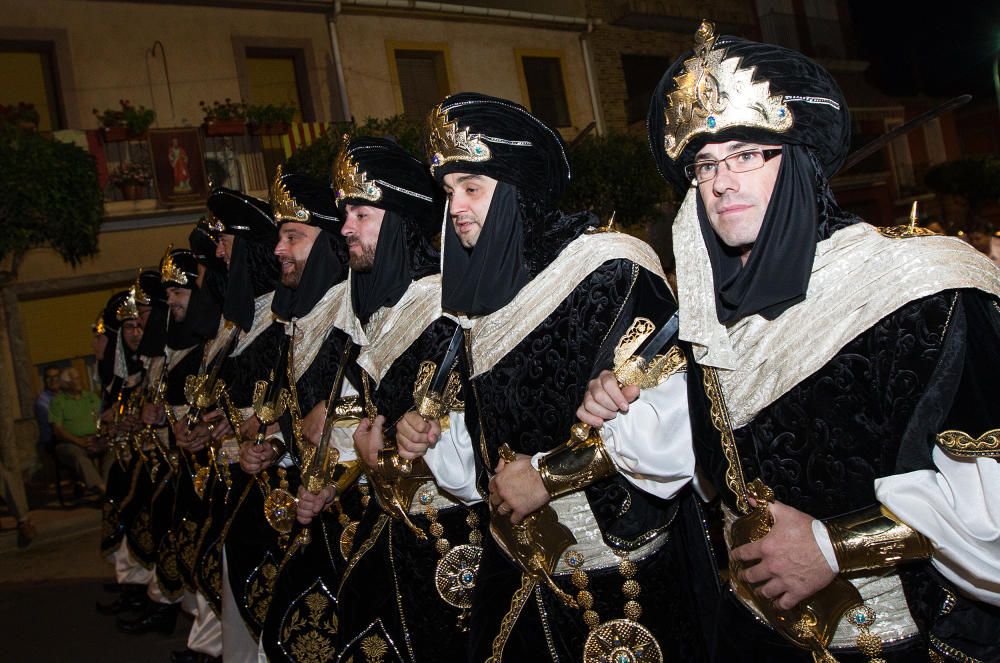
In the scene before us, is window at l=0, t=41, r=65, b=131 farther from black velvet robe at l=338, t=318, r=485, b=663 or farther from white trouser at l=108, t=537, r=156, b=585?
black velvet robe at l=338, t=318, r=485, b=663

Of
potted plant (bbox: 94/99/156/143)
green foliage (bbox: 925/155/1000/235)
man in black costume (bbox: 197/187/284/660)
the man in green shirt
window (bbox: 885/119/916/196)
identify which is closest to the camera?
man in black costume (bbox: 197/187/284/660)

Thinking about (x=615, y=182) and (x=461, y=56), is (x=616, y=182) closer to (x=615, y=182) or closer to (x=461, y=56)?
(x=615, y=182)

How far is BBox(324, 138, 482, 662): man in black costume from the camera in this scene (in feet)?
10.9

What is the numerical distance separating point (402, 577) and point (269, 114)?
15455 mm

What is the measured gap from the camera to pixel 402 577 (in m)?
3.42

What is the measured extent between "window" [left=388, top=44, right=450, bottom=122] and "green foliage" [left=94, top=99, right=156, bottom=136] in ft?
17.2

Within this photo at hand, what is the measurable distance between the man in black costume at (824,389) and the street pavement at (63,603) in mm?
5277

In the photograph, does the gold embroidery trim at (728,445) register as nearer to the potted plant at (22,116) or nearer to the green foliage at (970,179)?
the potted plant at (22,116)

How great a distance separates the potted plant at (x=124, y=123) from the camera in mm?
15852

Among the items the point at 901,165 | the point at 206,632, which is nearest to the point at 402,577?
the point at 206,632

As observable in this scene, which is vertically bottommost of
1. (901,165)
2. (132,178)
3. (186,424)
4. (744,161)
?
(186,424)

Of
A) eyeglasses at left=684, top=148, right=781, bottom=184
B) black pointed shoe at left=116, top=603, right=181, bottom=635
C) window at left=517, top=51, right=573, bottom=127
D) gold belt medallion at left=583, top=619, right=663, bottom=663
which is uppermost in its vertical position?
window at left=517, top=51, right=573, bottom=127

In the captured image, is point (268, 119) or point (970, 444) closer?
point (970, 444)

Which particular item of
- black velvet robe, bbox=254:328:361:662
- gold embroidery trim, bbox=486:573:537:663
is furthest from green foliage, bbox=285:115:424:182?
gold embroidery trim, bbox=486:573:537:663
